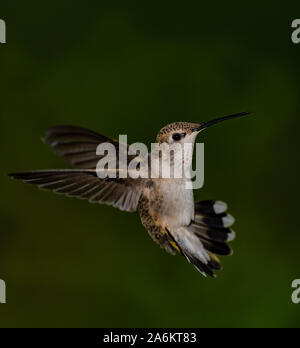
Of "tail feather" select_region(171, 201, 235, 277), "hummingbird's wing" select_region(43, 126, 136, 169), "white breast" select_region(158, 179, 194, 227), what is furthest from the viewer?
"tail feather" select_region(171, 201, 235, 277)

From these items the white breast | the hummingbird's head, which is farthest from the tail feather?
the hummingbird's head

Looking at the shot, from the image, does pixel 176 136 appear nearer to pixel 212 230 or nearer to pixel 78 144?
pixel 78 144

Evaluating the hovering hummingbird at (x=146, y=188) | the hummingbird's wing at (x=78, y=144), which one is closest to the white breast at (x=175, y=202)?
the hovering hummingbird at (x=146, y=188)

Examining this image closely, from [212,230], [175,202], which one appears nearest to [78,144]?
[175,202]

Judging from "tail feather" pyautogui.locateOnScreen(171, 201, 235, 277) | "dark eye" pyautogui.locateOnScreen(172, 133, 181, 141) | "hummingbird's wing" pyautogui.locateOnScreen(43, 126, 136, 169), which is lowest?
"tail feather" pyautogui.locateOnScreen(171, 201, 235, 277)

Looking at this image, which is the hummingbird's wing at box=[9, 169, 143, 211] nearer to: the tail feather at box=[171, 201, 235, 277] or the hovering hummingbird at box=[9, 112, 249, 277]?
the hovering hummingbird at box=[9, 112, 249, 277]

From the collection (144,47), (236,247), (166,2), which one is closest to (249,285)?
(236,247)

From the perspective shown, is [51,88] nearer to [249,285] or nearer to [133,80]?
[133,80]
